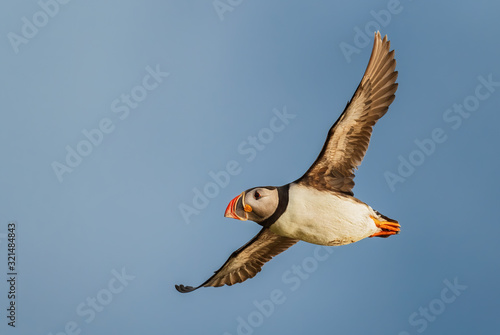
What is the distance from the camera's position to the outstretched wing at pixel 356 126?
9898 mm

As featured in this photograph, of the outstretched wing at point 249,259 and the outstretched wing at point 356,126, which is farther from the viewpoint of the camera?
the outstretched wing at point 249,259

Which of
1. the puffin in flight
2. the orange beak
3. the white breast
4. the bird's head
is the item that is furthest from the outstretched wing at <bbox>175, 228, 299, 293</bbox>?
the orange beak

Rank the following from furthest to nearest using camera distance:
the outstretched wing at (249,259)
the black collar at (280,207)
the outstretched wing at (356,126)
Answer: the outstretched wing at (249,259) < the outstretched wing at (356,126) < the black collar at (280,207)

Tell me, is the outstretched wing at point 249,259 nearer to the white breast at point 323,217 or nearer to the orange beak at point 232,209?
the white breast at point 323,217

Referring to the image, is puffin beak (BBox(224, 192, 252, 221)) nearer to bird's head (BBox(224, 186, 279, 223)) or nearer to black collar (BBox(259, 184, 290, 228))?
bird's head (BBox(224, 186, 279, 223))

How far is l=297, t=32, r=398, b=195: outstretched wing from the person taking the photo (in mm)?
9898

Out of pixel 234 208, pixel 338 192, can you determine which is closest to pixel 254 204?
pixel 234 208

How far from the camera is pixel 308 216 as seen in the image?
9.68 metres

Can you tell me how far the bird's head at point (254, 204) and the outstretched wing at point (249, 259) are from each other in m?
1.51

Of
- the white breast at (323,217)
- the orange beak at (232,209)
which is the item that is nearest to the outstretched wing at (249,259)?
the white breast at (323,217)

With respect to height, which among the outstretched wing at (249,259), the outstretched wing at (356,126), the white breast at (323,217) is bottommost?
the outstretched wing at (249,259)

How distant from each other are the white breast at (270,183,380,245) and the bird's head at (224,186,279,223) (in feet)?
0.82

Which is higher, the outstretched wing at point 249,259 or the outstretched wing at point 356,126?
the outstretched wing at point 356,126

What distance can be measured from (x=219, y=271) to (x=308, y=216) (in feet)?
9.15
